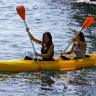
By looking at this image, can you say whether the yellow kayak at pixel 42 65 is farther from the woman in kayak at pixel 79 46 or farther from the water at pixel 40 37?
the woman in kayak at pixel 79 46

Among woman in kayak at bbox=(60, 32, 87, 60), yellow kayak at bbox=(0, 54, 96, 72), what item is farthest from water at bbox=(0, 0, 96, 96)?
woman in kayak at bbox=(60, 32, 87, 60)

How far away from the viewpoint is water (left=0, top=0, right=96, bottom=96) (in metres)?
10.9

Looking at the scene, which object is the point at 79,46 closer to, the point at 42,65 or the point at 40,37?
the point at 42,65

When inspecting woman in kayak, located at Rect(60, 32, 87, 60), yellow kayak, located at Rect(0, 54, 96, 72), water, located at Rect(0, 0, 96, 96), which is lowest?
water, located at Rect(0, 0, 96, 96)

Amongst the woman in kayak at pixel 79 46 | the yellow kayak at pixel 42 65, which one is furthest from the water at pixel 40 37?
the woman in kayak at pixel 79 46

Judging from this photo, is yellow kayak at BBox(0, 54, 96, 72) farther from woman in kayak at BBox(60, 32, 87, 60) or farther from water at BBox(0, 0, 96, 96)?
woman in kayak at BBox(60, 32, 87, 60)

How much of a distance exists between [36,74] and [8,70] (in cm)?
79

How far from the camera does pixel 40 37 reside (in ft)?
60.7

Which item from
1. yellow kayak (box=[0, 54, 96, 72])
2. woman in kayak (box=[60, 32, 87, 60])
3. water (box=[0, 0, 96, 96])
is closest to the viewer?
water (box=[0, 0, 96, 96])

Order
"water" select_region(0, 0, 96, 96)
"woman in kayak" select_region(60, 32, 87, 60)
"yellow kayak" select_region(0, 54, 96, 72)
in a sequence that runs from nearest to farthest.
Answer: "water" select_region(0, 0, 96, 96) < "yellow kayak" select_region(0, 54, 96, 72) < "woman in kayak" select_region(60, 32, 87, 60)

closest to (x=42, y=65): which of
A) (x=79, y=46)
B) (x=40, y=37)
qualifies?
(x=79, y=46)

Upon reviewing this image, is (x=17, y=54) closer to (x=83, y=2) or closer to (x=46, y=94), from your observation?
(x=46, y=94)

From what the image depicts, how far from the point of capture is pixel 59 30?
67.5ft

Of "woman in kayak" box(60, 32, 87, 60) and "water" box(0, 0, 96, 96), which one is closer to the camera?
"water" box(0, 0, 96, 96)
